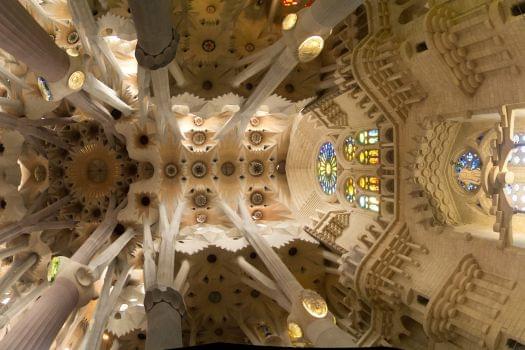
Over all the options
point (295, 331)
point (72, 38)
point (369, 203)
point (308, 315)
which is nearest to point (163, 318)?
point (295, 331)

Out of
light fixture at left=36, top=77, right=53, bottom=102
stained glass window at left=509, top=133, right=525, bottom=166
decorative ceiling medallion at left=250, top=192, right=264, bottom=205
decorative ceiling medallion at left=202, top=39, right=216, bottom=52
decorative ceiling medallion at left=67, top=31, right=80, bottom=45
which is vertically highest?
decorative ceiling medallion at left=67, top=31, right=80, bottom=45

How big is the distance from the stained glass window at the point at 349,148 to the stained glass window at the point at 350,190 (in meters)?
0.66

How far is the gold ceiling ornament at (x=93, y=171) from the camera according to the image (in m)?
14.9

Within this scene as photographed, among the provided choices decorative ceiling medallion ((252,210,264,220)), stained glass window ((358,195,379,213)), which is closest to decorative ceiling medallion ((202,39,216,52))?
decorative ceiling medallion ((252,210,264,220))

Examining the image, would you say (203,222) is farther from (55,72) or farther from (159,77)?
(55,72)

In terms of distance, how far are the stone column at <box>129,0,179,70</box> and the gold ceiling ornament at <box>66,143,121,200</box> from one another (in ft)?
27.2

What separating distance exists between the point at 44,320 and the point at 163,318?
1844 millimetres

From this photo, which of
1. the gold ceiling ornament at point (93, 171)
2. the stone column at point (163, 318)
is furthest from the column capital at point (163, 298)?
the gold ceiling ornament at point (93, 171)

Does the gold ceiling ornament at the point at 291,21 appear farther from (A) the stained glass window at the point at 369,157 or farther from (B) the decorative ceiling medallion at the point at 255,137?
(B) the decorative ceiling medallion at the point at 255,137

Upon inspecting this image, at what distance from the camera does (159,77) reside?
865 cm

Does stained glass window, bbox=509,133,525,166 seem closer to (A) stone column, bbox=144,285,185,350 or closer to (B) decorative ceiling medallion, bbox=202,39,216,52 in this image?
(A) stone column, bbox=144,285,185,350

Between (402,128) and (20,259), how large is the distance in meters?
11.6

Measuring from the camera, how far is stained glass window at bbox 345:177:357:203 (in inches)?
508

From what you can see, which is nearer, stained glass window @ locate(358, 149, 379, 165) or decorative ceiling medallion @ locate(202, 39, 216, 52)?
stained glass window @ locate(358, 149, 379, 165)
